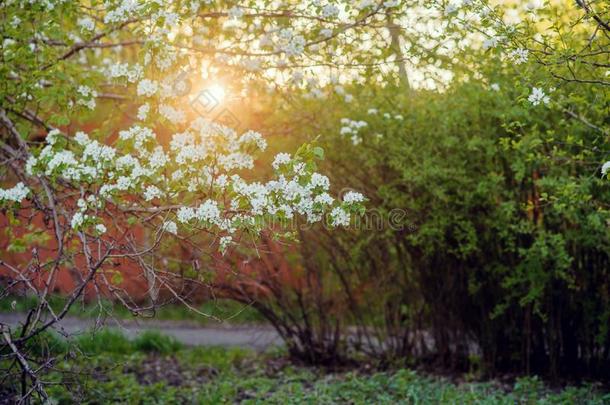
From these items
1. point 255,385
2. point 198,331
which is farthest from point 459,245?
point 198,331

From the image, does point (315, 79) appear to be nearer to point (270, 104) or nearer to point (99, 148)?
point (270, 104)

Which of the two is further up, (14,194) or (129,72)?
(129,72)

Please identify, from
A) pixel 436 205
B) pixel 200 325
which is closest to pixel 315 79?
pixel 436 205

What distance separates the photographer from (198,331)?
9.30 meters

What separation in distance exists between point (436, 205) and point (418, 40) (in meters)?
1.25

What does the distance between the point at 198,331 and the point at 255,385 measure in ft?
13.3

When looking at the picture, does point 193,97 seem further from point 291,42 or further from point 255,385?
point 255,385

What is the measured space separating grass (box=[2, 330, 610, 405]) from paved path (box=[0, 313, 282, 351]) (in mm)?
930

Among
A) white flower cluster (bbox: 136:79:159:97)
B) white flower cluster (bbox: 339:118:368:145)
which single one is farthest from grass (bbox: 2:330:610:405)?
white flower cluster (bbox: 339:118:368:145)

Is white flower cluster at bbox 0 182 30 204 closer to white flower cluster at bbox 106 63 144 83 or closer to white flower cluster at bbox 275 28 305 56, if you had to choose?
white flower cluster at bbox 106 63 144 83

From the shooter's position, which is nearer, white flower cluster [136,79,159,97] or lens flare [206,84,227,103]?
white flower cluster [136,79,159,97]

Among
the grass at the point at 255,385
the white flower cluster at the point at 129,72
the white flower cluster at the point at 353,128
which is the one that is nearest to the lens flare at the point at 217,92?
the white flower cluster at the point at 353,128

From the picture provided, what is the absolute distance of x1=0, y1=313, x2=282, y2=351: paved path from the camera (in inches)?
313

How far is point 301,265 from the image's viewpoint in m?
6.41
